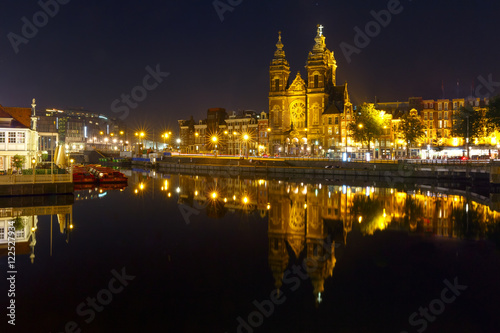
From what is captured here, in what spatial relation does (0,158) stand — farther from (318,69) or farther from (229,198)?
(318,69)

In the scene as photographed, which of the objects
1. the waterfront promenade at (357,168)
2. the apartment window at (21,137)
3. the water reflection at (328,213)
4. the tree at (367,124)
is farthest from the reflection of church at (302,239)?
the tree at (367,124)

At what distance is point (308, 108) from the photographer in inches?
4011

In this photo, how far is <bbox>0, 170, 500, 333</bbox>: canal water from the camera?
12.4 metres

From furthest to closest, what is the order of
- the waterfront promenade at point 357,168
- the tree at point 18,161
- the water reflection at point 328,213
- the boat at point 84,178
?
the waterfront promenade at point 357,168
the boat at point 84,178
the tree at point 18,161
the water reflection at point 328,213

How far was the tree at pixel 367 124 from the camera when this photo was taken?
8300cm

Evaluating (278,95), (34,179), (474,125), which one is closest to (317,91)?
(278,95)

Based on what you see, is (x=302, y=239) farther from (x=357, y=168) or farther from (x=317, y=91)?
(x=317, y=91)

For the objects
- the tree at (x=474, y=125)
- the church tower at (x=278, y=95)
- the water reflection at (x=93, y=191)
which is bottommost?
the water reflection at (x=93, y=191)

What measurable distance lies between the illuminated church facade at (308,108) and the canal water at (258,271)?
6766 centimetres

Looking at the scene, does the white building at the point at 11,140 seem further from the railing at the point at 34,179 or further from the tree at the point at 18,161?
the railing at the point at 34,179

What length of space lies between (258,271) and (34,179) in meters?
28.3

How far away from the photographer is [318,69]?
100688 millimetres

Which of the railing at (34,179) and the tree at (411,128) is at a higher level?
→ the tree at (411,128)

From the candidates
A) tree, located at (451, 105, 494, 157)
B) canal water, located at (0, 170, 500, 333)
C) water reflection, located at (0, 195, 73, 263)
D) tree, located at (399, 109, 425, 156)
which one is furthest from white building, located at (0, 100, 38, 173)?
tree, located at (451, 105, 494, 157)
